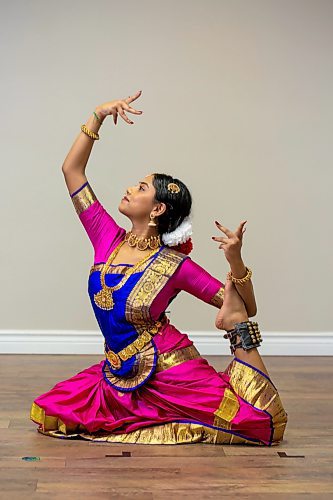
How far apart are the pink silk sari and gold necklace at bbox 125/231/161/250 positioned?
0.03 meters

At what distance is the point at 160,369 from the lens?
3.83 m

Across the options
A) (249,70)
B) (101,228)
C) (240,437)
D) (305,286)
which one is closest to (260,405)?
(240,437)

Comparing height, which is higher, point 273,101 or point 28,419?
point 273,101

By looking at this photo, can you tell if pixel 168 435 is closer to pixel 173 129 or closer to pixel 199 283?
pixel 199 283

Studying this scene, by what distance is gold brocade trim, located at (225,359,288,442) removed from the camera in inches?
147

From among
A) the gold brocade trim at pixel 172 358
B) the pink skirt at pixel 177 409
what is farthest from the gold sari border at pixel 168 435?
the gold brocade trim at pixel 172 358

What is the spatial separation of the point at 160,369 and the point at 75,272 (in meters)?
1.90

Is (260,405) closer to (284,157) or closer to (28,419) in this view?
(28,419)

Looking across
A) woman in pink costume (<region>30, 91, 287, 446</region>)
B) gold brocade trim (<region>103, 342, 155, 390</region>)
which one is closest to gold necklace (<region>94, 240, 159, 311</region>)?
woman in pink costume (<region>30, 91, 287, 446</region>)

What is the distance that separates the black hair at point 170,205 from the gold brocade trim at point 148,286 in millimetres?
129

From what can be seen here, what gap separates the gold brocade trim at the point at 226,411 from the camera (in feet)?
12.2

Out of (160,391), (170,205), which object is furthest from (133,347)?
(170,205)

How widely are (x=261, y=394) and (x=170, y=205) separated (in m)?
0.83

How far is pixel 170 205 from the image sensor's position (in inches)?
153
